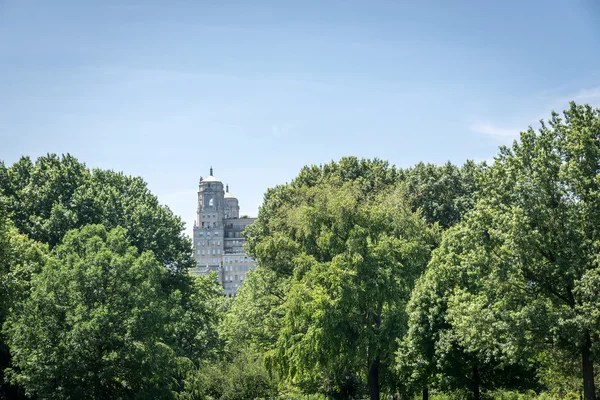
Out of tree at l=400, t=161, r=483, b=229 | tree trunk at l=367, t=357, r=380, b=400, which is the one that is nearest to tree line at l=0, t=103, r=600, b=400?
tree trunk at l=367, t=357, r=380, b=400

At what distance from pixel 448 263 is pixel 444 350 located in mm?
4499

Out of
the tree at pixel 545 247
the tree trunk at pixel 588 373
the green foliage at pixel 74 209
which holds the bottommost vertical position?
the tree trunk at pixel 588 373

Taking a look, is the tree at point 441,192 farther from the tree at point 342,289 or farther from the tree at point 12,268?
the tree at point 12,268

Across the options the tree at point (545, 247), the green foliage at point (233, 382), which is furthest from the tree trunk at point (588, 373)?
the green foliage at point (233, 382)

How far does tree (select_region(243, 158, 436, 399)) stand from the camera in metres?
34.2

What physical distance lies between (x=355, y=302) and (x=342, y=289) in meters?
1.04

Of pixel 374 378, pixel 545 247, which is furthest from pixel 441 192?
pixel 545 247

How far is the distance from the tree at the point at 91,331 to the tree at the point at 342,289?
23.0 feet

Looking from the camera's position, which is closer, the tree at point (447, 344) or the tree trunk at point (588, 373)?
the tree trunk at point (588, 373)

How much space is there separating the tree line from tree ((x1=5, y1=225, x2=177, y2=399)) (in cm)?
8

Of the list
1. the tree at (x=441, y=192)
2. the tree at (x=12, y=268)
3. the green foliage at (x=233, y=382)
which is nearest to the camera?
the tree at (x=12, y=268)

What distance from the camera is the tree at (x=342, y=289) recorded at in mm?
34188

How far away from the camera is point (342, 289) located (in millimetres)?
34156

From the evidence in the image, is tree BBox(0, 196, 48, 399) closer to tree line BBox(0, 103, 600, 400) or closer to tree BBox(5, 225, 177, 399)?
tree line BBox(0, 103, 600, 400)
